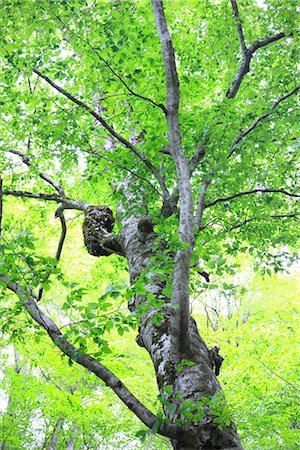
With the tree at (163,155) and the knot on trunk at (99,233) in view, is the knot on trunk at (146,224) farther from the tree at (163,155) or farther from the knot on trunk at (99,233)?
the knot on trunk at (99,233)

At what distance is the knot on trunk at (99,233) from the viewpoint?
5344mm

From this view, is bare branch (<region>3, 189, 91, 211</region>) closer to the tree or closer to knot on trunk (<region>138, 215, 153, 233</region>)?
the tree

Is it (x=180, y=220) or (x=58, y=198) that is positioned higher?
(x=58, y=198)

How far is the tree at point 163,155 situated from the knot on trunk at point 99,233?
0.02 m

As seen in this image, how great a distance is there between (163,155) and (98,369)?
273 centimetres

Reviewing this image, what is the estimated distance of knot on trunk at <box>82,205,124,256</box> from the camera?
5344mm

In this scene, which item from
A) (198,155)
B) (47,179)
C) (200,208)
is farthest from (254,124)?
(47,179)

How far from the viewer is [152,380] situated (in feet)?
35.6

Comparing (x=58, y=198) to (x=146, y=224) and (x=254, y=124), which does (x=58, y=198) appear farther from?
(x=254, y=124)

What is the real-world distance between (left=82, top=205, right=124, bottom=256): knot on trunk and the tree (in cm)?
2

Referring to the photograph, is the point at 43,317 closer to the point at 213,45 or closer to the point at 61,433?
the point at 213,45

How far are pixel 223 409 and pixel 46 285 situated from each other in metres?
1.46

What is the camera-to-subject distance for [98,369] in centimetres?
286

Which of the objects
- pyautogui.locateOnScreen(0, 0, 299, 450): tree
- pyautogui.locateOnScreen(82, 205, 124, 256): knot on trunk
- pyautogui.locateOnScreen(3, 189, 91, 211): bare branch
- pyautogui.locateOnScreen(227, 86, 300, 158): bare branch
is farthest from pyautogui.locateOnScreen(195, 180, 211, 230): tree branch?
pyautogui.locateOnScreen(3, 189, 91, 211): bare branch
